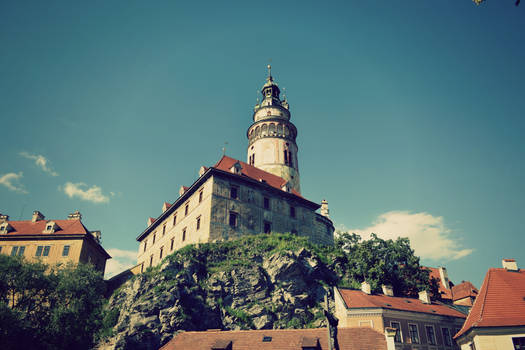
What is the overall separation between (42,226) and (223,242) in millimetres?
26050

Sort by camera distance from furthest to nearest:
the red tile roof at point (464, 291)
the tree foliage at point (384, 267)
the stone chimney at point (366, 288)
→ the red tile roof at point (464, 291)
the tree foliage at point (384, 267)
the stone chimney at point (366, 288)

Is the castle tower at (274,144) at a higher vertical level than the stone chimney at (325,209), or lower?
higher

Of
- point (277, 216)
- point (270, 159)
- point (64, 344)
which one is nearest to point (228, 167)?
point (277, 216)

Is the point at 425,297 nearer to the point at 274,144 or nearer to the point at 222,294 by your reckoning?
the point at 222,294

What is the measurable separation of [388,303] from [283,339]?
1238 centimetres

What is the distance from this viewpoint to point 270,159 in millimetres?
59188

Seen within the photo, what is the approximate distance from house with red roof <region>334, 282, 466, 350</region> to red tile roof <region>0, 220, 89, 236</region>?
3427 centimetres

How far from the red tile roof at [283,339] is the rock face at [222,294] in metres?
6.00

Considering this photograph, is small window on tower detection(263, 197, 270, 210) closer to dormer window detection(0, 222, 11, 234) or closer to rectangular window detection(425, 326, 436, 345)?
rectangular window detection(425, 326, 436, 345)

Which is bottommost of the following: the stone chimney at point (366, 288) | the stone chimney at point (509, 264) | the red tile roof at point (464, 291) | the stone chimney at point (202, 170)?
the stone chimney at point (366, 288)

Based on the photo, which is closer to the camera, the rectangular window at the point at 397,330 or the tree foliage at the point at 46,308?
the rectangular window at the point at 397,330

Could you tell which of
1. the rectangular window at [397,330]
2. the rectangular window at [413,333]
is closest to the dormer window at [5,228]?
the rectangular window at [397,330]

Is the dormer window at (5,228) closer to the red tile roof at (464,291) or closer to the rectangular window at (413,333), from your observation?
the rectangular window at (413,333)

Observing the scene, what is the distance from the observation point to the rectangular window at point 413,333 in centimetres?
2961
